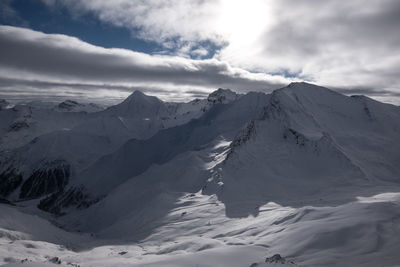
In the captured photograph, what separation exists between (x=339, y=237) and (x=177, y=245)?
27.9 metres

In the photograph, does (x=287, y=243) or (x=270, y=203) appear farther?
(x=270, y=203)

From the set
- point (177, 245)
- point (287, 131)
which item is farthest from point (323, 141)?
point (177, 245)

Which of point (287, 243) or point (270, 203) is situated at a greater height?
point (287, 243)

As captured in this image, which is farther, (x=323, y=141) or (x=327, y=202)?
(x=323, y=141)

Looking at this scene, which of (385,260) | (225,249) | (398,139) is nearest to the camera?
(385,260)

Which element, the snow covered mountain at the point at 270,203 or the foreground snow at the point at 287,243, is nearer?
the foreground snow at the point at 287,243

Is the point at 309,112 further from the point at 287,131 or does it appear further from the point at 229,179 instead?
the point at 229,179

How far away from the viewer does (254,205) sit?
287 feet

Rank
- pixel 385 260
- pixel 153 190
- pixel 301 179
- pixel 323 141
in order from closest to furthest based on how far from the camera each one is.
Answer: pixel 385 260
pixel 301 179
pixel 323 141
pixel 153 190

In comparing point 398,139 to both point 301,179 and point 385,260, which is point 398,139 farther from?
point 385,260

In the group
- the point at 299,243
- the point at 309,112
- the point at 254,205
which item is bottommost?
the point at 254,205

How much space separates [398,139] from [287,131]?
4952cm

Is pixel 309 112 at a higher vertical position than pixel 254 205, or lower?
higher

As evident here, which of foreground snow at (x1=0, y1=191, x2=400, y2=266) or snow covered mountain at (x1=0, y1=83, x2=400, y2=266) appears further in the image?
snow covered mountain at (x1=0, y1=83, x2=400, y2=266)
